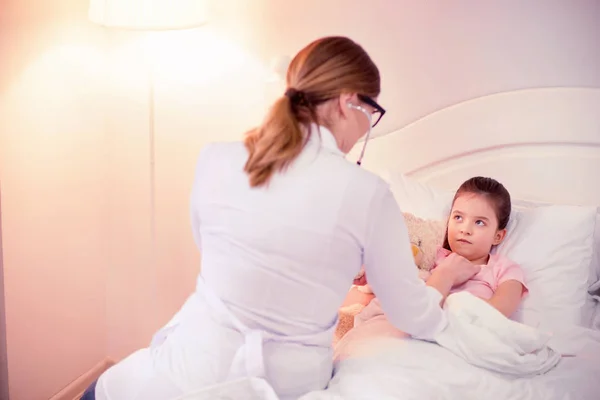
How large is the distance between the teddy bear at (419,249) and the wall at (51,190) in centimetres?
103

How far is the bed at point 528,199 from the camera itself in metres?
1.34

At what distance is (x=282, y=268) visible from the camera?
1166 mm

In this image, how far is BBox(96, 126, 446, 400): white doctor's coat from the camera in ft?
3.80

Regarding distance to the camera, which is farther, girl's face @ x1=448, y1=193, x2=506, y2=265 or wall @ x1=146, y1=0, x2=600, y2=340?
wall @ x1=146, y1=0, x2=600, y2=340

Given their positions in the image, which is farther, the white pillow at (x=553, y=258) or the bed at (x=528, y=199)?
the white pillow at (x=553, y=258)

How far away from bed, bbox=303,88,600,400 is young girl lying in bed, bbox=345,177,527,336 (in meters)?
0.08

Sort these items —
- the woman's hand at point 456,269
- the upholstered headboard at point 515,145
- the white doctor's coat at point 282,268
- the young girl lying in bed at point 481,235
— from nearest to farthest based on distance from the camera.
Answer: the white doctor's coat at point 282,268 → the woman's hand at point 456,269 → the young girl lying in bed at point 481,235 → the upholstered headboard at point 515,145

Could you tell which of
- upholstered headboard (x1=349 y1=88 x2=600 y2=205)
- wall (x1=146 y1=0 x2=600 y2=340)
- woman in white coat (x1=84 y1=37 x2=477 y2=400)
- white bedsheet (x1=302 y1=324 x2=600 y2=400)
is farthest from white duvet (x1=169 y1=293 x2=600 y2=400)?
wall (x1=146 y1=0 x2=600 y2=340)

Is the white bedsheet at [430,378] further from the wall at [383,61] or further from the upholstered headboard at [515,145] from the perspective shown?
the wall at [383,61]

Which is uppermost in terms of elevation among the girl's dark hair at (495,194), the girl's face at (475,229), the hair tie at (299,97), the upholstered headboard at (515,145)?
the hair tie at (299,97)

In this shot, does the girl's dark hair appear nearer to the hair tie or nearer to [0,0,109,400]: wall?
A: the hair tie

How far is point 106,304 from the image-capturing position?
2.57 m

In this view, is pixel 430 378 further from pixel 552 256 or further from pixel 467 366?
pixel 552 256

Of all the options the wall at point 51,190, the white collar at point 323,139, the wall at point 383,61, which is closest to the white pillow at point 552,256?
the wall at point 383,61
